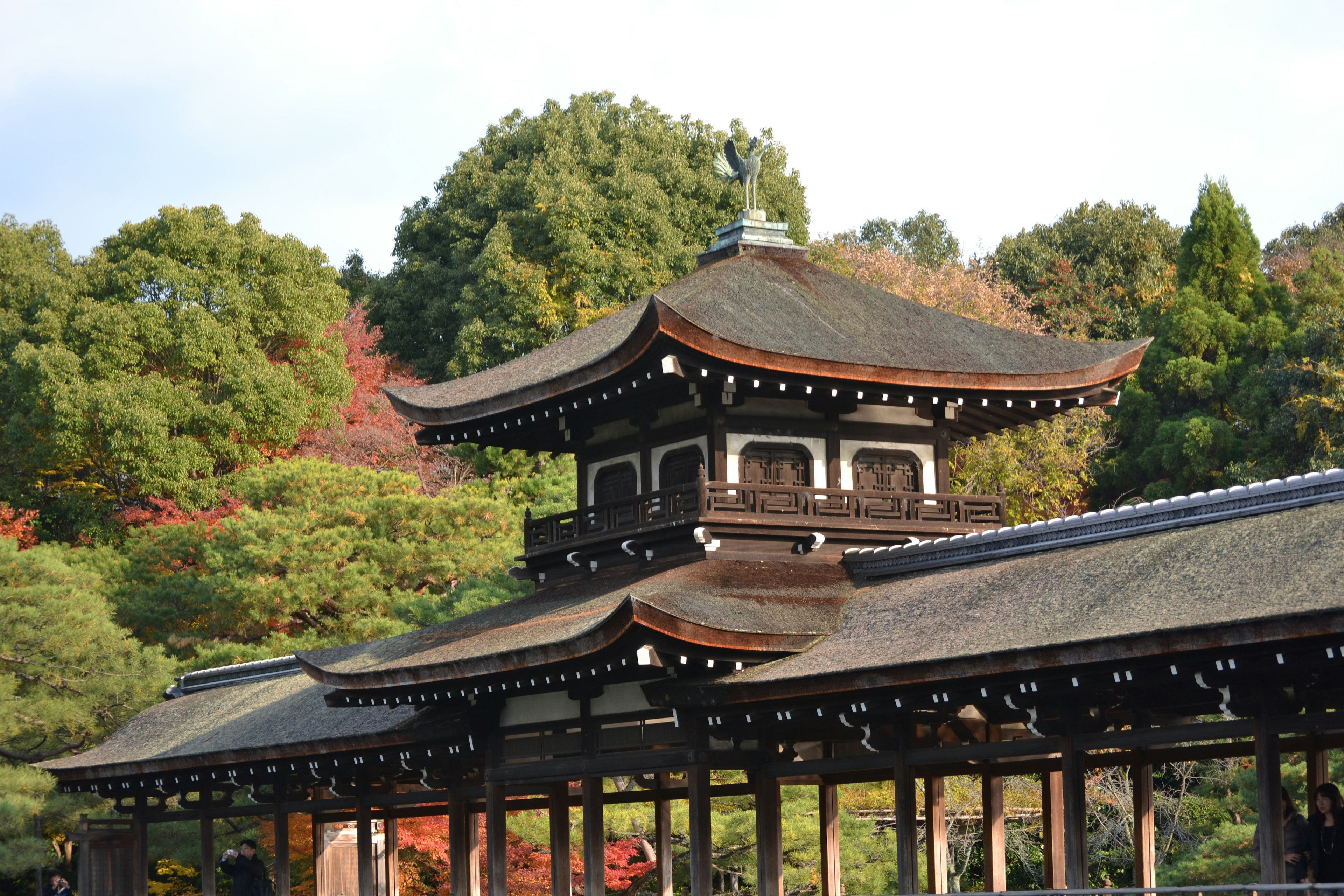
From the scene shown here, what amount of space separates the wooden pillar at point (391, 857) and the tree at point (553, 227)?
22687mm

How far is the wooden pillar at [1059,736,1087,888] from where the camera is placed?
548 inches

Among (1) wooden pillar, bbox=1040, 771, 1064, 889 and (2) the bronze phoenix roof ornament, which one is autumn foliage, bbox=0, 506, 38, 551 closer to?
(2) the bronze phoenix roof ornament

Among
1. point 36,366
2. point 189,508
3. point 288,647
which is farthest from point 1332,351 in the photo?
point 36,366

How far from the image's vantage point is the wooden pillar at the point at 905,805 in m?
15.4

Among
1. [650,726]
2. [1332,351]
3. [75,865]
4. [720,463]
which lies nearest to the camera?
[650,726]

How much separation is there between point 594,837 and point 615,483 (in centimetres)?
474

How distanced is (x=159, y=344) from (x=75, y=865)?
52.6 ft

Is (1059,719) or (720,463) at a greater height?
(720,463)

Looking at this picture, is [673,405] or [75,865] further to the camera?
[75,865]

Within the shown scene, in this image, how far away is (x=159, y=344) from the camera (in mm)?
43781

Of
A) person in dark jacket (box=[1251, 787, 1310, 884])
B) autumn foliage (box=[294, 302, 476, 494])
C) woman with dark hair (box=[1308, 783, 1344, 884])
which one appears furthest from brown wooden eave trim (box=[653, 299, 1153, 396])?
autumn foliage (box=[294, 302, 476, 494])

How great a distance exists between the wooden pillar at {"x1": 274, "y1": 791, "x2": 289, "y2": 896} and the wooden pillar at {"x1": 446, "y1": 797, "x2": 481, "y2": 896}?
335 centimetres

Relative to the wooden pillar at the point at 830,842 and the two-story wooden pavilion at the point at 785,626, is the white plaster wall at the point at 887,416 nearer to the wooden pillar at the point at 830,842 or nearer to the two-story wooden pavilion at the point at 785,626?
the two-story wooden pavilion at the point at 785,626

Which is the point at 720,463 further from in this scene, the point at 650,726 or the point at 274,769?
the point at 274,769
